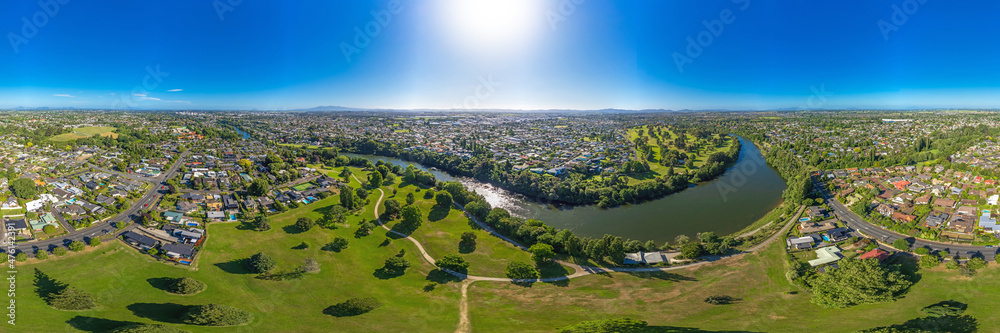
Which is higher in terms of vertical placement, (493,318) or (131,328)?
(131,328)

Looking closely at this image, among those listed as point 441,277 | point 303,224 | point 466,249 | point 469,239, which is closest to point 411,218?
point 469,239

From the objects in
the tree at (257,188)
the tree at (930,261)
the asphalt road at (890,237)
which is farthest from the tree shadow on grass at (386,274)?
the asphalt road at (890,237)

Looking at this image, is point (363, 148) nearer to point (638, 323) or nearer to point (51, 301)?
point (51, 301)

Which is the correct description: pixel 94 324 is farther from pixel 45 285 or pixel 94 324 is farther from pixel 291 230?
pixel 291 230

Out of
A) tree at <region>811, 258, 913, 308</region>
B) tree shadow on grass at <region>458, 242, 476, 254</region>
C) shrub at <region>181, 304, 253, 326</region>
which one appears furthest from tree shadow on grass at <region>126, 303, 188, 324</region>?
tree at <region>811, 258, 913, 308</region>

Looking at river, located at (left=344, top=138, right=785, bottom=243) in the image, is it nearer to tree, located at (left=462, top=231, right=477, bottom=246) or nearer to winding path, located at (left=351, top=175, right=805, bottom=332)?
winding path, located at (left=351, top=175, right=805, bottom=332)

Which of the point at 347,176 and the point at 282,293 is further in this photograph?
the point at 347,176

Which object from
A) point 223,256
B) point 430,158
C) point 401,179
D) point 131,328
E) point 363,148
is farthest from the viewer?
point 363,148

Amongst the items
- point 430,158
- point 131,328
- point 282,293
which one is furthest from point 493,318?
point 430,158
